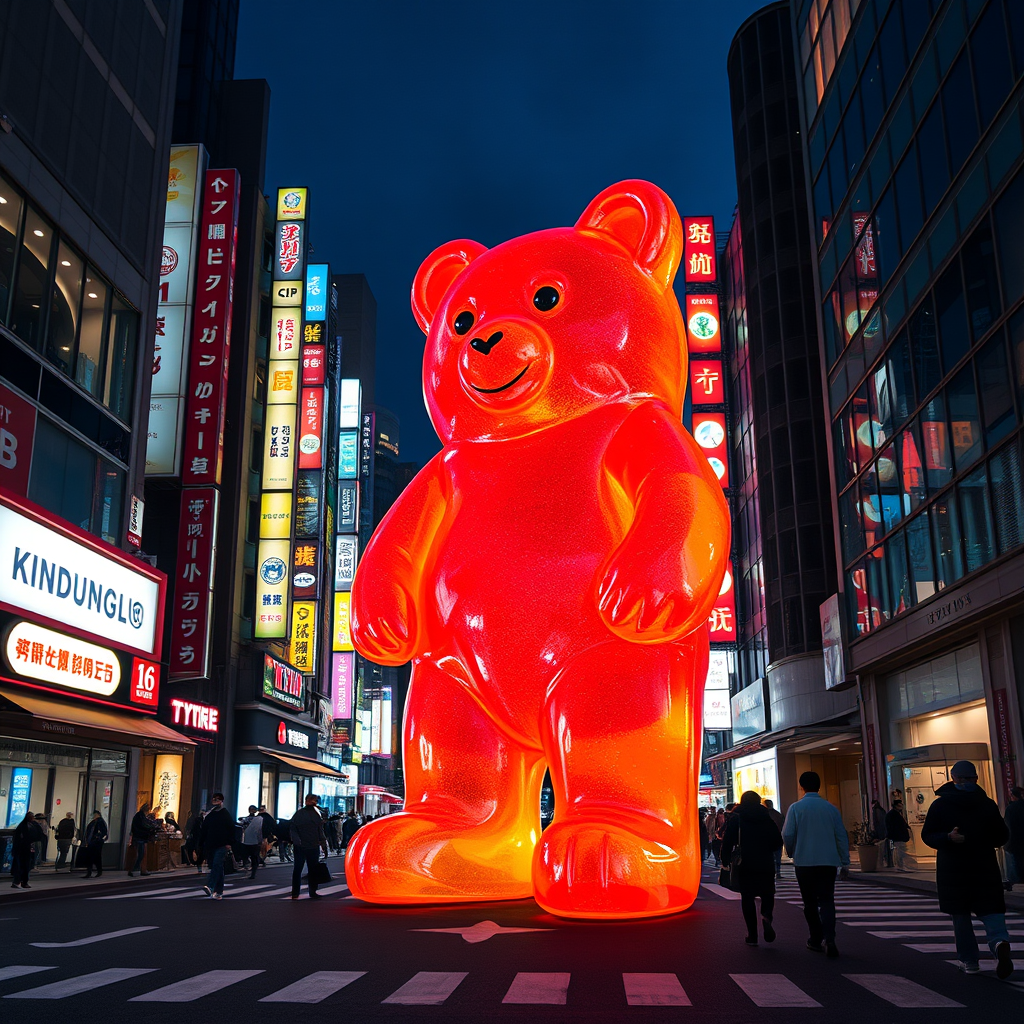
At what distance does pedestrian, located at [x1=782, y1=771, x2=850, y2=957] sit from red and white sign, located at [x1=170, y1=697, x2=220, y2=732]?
1696 cm

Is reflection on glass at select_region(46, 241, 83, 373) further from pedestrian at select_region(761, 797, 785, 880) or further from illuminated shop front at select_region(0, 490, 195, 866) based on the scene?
pedestrian at select_region(761, 797, 785, 880)

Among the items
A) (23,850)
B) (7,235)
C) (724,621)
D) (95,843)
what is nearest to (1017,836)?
(23,850)

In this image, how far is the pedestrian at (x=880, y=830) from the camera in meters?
16.7

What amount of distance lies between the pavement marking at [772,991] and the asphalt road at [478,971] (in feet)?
0.04

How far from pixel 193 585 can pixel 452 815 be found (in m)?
17.5

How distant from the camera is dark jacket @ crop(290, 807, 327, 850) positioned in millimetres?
10651

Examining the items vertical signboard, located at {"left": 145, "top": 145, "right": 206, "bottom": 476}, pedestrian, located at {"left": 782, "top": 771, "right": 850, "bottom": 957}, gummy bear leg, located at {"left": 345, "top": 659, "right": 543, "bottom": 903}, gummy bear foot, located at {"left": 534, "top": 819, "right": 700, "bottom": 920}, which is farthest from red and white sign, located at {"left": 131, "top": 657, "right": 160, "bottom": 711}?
pedestrian, located at {"left": 782, "top": 771, "right": 850, "bottom": 957}

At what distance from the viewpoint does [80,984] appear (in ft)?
15.4

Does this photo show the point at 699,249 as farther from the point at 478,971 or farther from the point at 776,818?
the point at 478,971

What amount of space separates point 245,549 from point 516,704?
Answer: 73.2ft

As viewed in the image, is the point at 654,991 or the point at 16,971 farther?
the point at 16,971

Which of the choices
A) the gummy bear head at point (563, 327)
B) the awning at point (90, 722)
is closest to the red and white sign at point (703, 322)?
the awning at point (90, 722)

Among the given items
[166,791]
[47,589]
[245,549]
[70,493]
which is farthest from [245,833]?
[245,549]

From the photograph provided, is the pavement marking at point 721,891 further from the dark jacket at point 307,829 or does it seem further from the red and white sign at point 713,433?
the red and white sign at point 713,433
